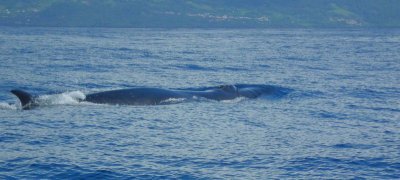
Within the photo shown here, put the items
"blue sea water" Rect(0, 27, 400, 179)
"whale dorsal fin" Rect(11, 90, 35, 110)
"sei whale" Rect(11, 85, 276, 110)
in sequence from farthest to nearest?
"sei whale" Rect(11, 85, 276, 110) → "whale dorsal fin" Rect(11, 90, 35, 110) → "blue sea water" Rect(0, 27, 400, 179)

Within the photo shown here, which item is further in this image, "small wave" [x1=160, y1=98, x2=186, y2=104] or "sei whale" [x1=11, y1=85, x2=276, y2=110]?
"small wave" [x1=160, y1=98, x2=186, y2=104]

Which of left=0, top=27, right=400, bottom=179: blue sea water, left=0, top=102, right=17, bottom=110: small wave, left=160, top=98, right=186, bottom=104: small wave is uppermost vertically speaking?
left=160, top=98, right=186, bottom=104: small wave

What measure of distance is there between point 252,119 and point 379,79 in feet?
68.6

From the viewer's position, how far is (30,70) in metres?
43.1

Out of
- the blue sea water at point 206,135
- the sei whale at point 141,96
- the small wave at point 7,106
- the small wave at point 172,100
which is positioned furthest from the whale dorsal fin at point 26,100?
the small wave at point 172,100

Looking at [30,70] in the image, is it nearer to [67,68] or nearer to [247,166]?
[67,68]

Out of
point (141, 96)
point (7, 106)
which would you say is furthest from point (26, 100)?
point (141, 96)

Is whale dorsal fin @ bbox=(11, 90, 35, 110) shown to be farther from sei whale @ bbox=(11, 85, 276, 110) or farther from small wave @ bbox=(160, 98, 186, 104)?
small wave @ bbox=(160, 98, 186, 104)

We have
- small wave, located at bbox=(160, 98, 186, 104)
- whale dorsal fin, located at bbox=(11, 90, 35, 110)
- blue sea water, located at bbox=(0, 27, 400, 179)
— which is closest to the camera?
blue sea water, located at bbox=(0, 27, 400, 179)

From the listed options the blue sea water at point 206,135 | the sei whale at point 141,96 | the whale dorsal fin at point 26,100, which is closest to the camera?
the blue sea water at point 206,135

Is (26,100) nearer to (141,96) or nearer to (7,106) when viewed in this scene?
(7,106)

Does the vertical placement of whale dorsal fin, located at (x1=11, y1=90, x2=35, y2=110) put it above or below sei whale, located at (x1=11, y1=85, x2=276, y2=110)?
below

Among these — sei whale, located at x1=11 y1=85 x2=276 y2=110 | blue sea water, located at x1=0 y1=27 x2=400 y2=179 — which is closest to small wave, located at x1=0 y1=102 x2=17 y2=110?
blue sea water, located at x1=0 y1=27 x2=400 y2=179

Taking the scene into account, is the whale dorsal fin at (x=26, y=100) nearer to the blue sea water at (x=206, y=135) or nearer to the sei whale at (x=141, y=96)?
the sei whale at (x=141, y=96)
